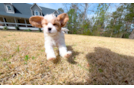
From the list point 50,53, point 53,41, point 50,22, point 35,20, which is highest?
point 35,20

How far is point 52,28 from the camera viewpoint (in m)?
1.38

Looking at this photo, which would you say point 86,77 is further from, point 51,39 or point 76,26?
point 76,26

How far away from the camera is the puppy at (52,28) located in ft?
4.57

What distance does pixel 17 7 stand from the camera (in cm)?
1327

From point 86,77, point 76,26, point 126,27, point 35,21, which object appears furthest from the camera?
point 76,26

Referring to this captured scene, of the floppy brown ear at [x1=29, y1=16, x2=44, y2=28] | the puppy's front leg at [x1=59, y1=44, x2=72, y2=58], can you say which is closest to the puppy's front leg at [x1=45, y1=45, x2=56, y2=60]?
Result: the puppy's front leg at [x1=59, y1=44, x2=72, y2=58]

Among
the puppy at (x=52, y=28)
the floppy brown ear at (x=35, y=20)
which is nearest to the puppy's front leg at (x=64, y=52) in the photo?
the puppy at (x=52, y=28)

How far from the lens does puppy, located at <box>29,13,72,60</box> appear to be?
54.8 inches

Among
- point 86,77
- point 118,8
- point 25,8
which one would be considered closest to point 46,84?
point 86,77

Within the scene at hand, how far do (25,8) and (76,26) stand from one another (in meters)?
13.2

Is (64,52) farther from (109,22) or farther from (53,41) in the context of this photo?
(109,22)

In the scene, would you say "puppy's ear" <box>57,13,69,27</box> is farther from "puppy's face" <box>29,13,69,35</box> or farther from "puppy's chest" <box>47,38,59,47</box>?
"puppy's chest" <box>47,38,59,47</box>

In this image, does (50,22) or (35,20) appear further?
(35,20)

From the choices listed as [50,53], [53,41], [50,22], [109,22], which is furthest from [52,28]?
[109,22]
